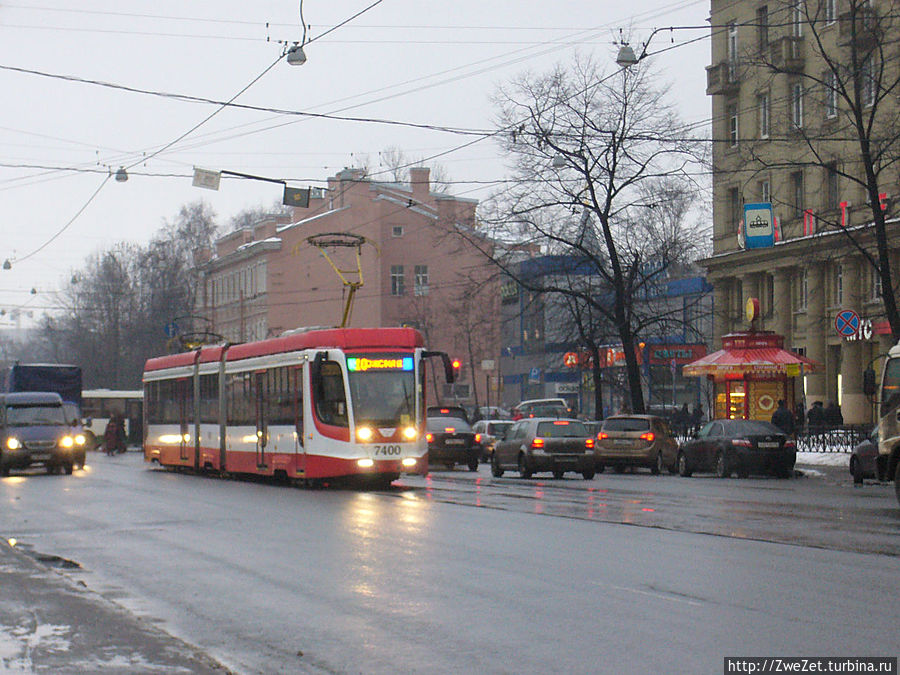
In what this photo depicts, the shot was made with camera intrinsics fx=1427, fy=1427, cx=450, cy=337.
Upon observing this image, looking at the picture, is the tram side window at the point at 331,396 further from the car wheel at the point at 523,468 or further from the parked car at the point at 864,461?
the parked car at the point at 864,461

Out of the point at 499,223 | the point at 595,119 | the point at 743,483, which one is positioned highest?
the point at 595,119

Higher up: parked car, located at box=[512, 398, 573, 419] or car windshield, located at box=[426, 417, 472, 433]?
parked car, located at box=[512, 398, 573, 419]

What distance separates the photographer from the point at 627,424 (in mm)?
36844

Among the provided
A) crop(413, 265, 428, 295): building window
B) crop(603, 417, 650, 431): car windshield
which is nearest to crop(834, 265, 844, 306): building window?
crop(603, 417, 650, 431): car windshield

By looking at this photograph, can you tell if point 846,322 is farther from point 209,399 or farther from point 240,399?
point 209,399

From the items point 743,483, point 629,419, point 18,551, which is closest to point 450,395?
point 629,419

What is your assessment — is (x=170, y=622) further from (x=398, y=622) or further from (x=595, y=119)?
(x=595, y=119)

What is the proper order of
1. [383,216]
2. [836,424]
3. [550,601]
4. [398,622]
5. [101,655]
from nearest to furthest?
[101,655] < [398,622] < [550,601] < [836,424] < [383,216]

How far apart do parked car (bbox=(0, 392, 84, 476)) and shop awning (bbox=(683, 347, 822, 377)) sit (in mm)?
18660

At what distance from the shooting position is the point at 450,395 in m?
90.5

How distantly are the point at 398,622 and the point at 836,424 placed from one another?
3384 centimetres

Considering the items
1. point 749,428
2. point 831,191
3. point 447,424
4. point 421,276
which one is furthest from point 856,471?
point 421,276

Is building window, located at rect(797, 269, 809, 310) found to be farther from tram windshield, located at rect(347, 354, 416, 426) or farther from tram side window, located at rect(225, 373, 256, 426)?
tram windshield, located at rect(347, 354, 416, 426)

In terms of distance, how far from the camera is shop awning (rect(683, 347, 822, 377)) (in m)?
41.6
